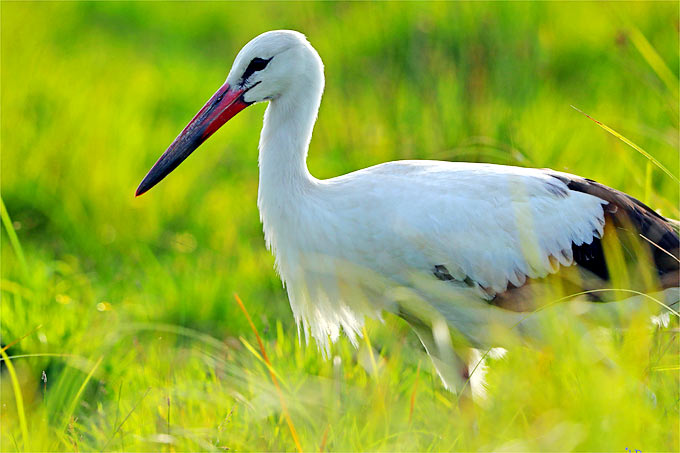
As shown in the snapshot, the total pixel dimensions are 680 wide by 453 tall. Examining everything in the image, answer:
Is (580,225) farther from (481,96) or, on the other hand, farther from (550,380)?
(481,96)

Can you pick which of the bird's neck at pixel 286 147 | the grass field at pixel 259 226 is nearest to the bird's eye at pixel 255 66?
the bird's neck at pixel 286 147

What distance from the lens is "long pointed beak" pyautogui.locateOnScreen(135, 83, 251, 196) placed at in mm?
2982

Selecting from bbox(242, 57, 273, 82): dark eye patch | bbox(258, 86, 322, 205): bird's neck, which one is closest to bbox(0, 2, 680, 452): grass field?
bbox(258, 86, 322, 205): bird's neck

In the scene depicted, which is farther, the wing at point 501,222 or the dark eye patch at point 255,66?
the dark eye patch at point 255,66

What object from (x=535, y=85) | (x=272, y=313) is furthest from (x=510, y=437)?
(x=535, y=85)

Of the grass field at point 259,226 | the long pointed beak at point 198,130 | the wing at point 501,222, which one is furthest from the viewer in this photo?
the long pointed beak at point 198,130

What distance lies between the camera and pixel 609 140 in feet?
14.6

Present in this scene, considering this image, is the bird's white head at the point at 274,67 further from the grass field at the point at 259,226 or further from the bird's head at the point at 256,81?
the grass field at the point at 259,226

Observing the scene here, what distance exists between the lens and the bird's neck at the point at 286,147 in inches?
113

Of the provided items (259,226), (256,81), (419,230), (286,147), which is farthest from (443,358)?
(259,226)

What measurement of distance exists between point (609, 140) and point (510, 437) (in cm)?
273

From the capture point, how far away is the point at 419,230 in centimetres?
273

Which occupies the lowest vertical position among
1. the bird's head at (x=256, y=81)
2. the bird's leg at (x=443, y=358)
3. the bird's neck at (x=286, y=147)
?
the bird's leg at (x=443, y=358)

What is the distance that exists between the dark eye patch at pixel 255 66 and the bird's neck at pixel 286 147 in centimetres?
12
